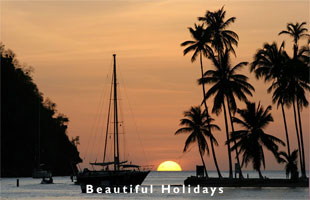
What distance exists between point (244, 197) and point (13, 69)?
383 feet

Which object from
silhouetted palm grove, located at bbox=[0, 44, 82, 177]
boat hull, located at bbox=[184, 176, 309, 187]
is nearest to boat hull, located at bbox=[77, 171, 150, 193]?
boat hull, located at bbox=[184, 176, 309, 187]

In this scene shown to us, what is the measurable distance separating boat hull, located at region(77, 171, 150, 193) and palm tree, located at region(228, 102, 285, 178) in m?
15.3

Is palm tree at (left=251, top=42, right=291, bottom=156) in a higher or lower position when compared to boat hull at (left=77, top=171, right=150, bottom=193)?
higher

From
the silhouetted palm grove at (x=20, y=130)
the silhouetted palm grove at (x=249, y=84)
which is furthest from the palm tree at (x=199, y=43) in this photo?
the silhouetted palm grove at (x=20, y=130)

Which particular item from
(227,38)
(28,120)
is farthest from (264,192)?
(28,120)

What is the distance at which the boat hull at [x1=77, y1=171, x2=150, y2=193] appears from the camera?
93.7 m

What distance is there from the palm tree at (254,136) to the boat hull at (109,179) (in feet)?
50.1

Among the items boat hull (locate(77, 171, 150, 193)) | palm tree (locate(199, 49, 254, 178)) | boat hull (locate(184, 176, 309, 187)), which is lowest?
boat hull (locate(184, 176, 309, 187))

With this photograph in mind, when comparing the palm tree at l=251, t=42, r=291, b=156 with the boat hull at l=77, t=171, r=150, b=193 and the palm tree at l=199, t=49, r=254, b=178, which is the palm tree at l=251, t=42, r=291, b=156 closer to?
the palm tree at l=199, t=49, r=254, b=178

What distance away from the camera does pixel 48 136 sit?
18888cm

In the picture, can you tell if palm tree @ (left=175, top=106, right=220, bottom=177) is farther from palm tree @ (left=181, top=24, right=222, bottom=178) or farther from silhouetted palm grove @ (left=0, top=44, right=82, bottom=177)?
silhouetted palm grove @ (left=0, top=44, right=82, bottom=177)

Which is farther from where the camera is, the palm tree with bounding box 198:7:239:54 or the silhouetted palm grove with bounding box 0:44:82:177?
the silhouetted palm grove with bounding box 0:44:82:177

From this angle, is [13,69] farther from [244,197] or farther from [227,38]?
[244,197]

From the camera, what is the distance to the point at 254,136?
98.2m
